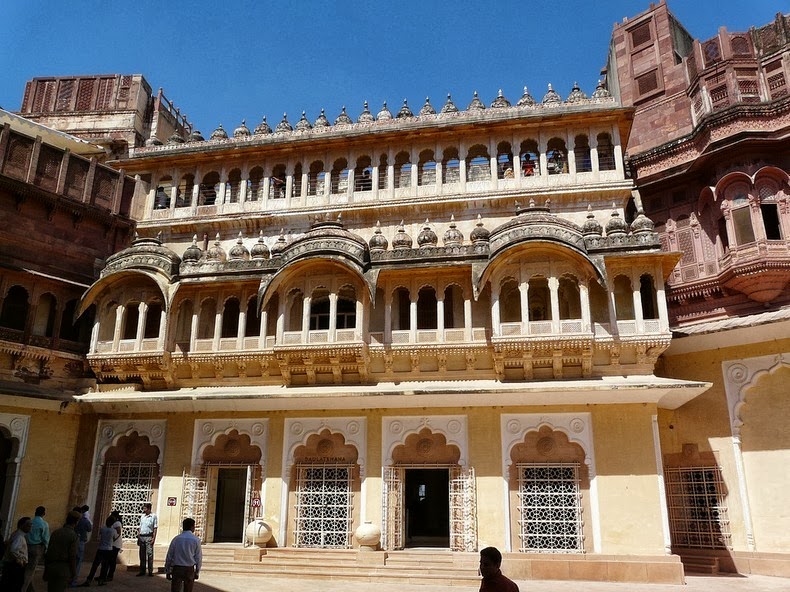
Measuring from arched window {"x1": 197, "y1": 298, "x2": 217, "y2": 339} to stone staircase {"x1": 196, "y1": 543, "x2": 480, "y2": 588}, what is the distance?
17.9 feet

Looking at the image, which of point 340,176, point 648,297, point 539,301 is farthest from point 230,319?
point 648,297

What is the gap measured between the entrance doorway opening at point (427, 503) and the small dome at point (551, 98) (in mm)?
11458

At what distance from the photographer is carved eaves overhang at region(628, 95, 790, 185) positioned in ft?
54.9

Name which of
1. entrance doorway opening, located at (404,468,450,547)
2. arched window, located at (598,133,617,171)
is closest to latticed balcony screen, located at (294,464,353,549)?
entrance doorway opening, located at (404,468,450,547)

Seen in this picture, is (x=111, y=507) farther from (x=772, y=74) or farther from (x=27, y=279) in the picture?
(x=772, y=74)

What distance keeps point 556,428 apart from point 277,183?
11.0 metres

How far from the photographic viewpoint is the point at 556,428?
14.3 m

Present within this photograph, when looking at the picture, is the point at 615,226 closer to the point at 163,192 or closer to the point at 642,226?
the point at 642,226

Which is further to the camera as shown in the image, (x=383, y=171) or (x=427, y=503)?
(x=427, y=503)

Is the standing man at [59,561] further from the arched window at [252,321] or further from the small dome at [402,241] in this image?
the small dome at [402,241]

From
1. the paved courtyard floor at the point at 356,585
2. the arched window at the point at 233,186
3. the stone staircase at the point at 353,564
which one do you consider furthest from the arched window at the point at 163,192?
the paved courtyard floor at the point at 356,585

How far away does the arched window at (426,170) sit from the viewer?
1828 centimetres

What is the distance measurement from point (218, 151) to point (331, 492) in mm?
10563

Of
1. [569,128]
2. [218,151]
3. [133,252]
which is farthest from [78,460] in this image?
[569,128]
